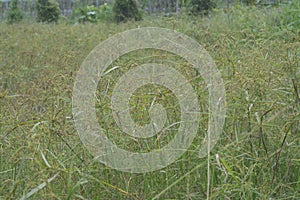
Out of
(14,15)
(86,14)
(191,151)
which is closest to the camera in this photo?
(191,151)

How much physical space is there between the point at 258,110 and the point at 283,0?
214 inches

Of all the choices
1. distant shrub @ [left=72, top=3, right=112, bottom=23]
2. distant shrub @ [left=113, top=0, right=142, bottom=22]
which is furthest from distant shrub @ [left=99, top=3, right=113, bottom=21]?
distant shrub @ [left=113, top=0, right=142, bottom=22]

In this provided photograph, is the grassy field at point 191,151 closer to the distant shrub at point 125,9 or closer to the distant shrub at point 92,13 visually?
the distant shrub at point 125,9

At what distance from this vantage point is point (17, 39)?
5.91 metres

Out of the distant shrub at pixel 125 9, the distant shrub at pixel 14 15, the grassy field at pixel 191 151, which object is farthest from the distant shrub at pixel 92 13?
the grassy field at pixel 191 151

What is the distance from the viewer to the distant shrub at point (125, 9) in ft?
29.0

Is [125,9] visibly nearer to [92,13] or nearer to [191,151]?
[92,13]

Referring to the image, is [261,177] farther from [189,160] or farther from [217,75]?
[217,75]

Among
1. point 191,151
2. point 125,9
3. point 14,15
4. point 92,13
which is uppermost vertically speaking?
point 191,151

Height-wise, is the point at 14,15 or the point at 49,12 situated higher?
the point at 49,12

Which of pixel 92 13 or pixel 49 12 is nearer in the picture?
pixel 49 12

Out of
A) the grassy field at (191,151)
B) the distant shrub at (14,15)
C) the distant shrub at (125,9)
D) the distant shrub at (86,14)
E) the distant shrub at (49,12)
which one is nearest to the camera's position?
the grassy field at (191,151)

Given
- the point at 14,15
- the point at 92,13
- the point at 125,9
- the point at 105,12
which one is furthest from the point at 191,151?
Answer: the point at 14,15

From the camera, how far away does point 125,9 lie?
29.3 feet
